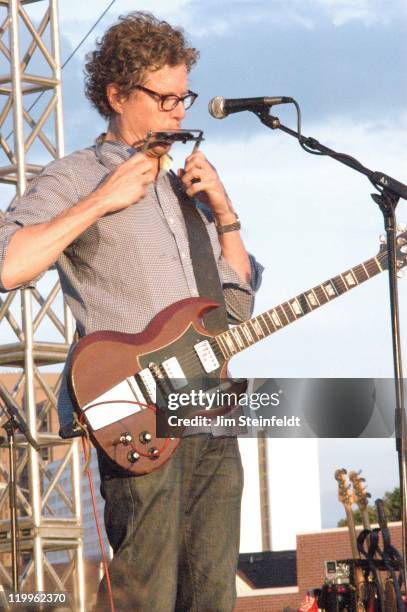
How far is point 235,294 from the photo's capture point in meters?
3.76

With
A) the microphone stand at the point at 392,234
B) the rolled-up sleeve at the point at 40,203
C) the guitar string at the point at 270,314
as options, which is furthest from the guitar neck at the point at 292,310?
the rolled-up sleeve at the point at 40,203

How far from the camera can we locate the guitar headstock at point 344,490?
1080 centimetres

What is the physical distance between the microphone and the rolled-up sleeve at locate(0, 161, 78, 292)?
0.57m

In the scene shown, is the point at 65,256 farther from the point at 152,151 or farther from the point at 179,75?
the point at 179,75

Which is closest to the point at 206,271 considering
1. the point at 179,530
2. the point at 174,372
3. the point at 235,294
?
the point at 235,294

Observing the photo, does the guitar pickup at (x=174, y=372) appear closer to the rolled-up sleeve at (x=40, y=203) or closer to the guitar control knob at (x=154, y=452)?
the guitar control knob at (x=154, y=452)

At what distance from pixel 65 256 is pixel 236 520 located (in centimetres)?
91

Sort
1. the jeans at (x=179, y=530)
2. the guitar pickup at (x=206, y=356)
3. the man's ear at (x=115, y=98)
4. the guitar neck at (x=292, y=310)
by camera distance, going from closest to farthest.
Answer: the jeans at (x=179, y=530)
the guitar pickup at (x=206, y=356)
the guitar neck at (x=292, y=310)
the man's ear at (x=115, y=98)

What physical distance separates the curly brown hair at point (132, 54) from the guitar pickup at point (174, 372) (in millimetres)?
881

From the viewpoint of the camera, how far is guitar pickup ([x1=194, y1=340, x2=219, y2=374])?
345cm

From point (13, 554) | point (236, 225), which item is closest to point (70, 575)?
point (13, 554)

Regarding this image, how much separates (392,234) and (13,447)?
192 inches

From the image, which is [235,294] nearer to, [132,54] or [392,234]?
[392,234]

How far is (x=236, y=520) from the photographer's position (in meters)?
3.31
